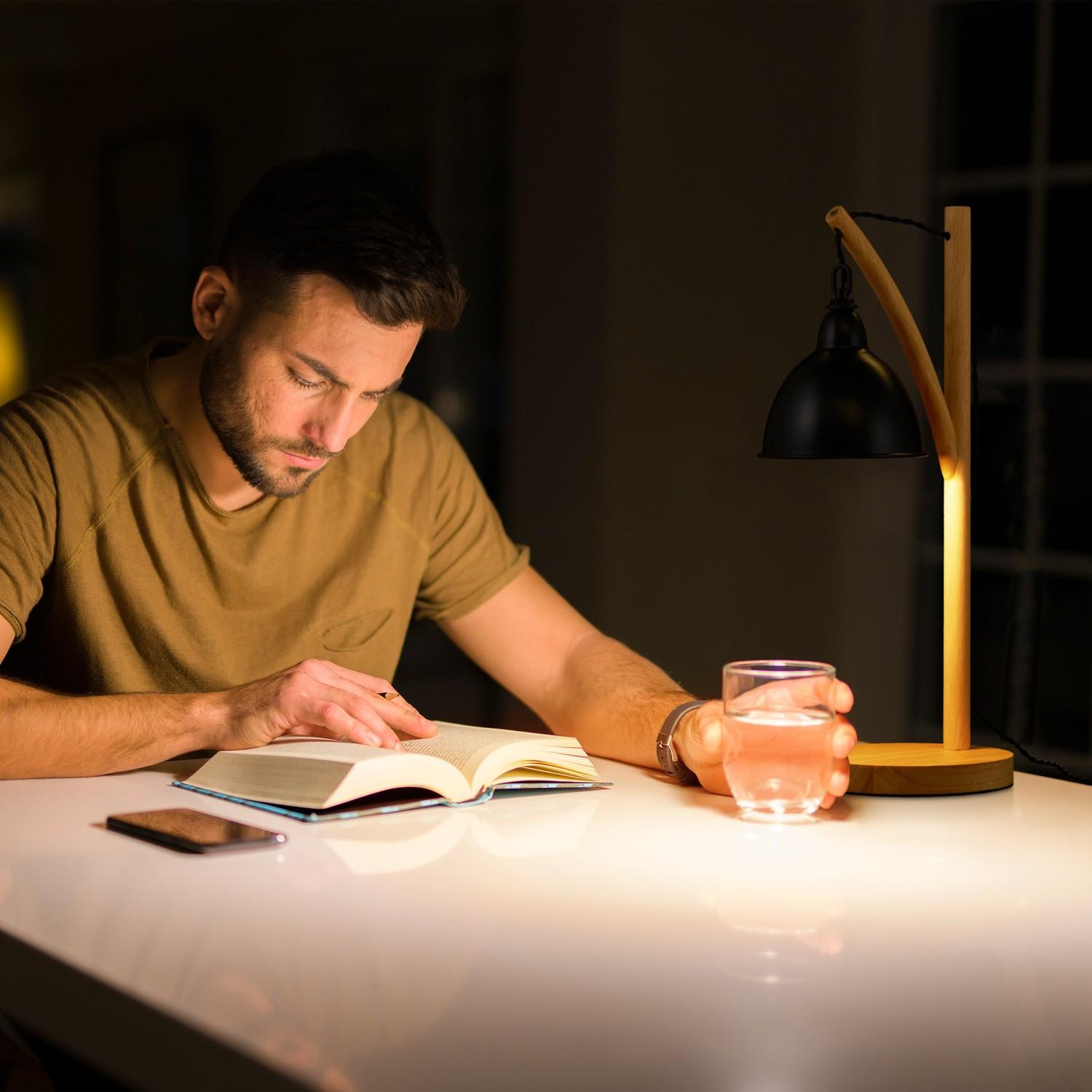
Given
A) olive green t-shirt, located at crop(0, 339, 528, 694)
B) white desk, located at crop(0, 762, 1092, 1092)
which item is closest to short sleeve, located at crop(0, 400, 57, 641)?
olive green t-shirt, located at crop(0, 339, 528, 694)

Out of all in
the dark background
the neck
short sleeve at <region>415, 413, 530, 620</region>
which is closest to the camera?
the neck

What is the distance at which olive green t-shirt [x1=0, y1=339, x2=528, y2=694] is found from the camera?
66.2 inches

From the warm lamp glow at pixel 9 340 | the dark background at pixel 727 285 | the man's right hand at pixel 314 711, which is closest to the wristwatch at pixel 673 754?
the man's right hand at pixel 314 711

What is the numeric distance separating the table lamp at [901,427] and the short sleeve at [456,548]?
629 mm

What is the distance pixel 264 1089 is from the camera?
694mm

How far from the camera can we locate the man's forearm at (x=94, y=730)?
4.47ft

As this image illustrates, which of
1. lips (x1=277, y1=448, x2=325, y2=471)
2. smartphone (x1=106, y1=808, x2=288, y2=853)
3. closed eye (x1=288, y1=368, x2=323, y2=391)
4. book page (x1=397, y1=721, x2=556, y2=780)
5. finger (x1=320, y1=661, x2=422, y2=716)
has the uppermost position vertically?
closed eye (x1=288, y1=368, x2=323, y2=391)

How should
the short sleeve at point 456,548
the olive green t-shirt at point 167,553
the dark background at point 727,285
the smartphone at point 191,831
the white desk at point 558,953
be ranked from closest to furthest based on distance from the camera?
the white desk at point 558,953
the smartphone at point 191,831
the olive green t-shirt at point 167,553
the short sleeve at point 456,548
the dark background at point 727,285

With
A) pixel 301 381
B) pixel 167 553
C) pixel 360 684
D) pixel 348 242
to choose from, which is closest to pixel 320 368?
pixel 301 381

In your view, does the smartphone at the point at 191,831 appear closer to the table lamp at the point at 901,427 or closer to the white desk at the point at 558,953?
the white desk at the point at 558,953

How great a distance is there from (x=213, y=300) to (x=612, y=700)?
740 mm

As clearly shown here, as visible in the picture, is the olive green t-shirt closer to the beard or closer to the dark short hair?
the beard

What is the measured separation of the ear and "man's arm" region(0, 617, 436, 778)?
1.88 ft

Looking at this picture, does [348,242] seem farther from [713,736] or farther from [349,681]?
[713,736]
